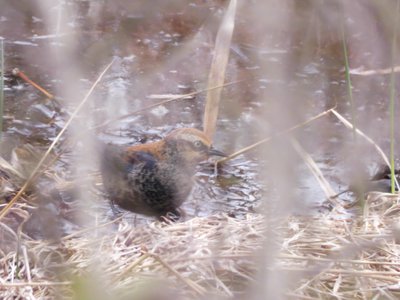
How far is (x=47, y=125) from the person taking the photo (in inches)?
240

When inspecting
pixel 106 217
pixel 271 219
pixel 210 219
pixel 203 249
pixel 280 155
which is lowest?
pixel 106 217

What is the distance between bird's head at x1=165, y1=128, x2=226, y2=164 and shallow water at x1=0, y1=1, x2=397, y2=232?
246mm

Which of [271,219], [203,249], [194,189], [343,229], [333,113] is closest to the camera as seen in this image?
[271,219]

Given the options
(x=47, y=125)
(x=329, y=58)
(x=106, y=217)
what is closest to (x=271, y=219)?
(x=106, y=217)

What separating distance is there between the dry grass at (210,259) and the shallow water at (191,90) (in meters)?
0.64

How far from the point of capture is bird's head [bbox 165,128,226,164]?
5.37 m

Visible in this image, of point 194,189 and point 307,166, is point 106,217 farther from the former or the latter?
point 307,166

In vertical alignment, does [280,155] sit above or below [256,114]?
above

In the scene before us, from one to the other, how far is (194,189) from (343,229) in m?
1.28

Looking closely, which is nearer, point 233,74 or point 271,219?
point 271,219

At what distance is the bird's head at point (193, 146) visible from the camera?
17.6 feet

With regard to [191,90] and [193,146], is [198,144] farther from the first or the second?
[191,90]

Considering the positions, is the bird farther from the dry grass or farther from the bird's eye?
the dry grass

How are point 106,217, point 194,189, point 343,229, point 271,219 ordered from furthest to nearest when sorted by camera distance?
point 194,189, point 106,217, point 343,229, point 271,219
